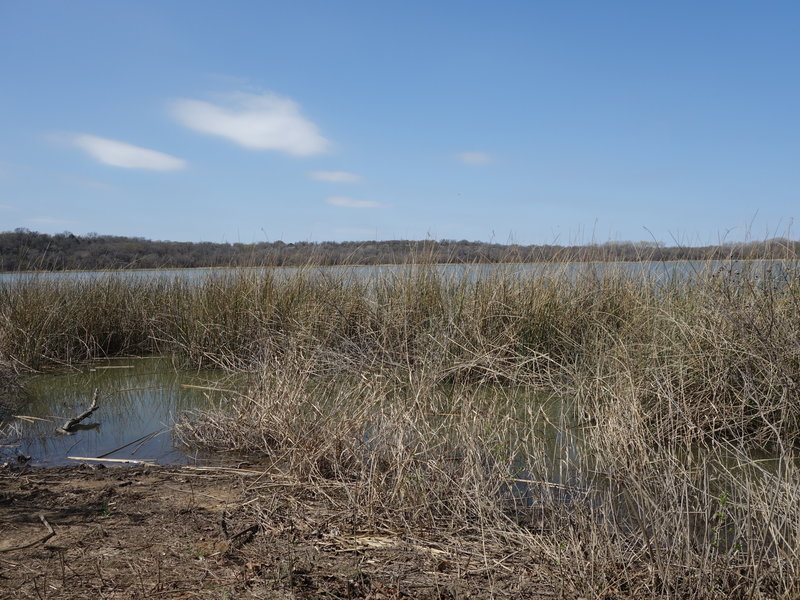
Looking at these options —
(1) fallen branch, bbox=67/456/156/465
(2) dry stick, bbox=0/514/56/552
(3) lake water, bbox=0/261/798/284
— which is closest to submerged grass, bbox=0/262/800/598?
(3) lake water, bbox=0/261/798/284

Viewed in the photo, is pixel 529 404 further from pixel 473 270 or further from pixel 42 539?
pixel 42 539

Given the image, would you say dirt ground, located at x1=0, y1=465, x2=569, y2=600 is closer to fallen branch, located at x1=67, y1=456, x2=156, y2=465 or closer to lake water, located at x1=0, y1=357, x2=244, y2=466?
fallen branch, located at x1=67, y1=456, x2=156, y2=465

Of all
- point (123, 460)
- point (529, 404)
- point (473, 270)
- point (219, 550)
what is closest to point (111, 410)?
point (123, 460)

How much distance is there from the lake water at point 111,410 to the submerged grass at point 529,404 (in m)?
0.33

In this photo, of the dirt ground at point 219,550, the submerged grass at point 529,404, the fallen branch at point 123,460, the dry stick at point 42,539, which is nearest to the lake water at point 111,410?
the fallen branch at point 123,460

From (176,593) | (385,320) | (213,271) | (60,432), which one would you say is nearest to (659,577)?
(176,593)

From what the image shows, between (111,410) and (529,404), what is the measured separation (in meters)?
3.47

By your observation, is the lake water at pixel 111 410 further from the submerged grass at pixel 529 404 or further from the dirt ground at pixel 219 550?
the dirt ground at pixel 219 550

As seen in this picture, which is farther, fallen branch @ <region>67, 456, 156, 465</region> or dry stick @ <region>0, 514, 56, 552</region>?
fallen branch @ <region>67, 456, 156, 465</region>

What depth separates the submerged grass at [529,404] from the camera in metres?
2.20

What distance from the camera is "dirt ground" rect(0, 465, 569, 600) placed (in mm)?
2143

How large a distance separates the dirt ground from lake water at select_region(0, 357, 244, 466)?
33.6 inches

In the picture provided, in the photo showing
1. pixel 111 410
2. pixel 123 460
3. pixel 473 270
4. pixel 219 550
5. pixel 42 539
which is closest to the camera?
pixel 219 550

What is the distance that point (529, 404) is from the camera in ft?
14.6
